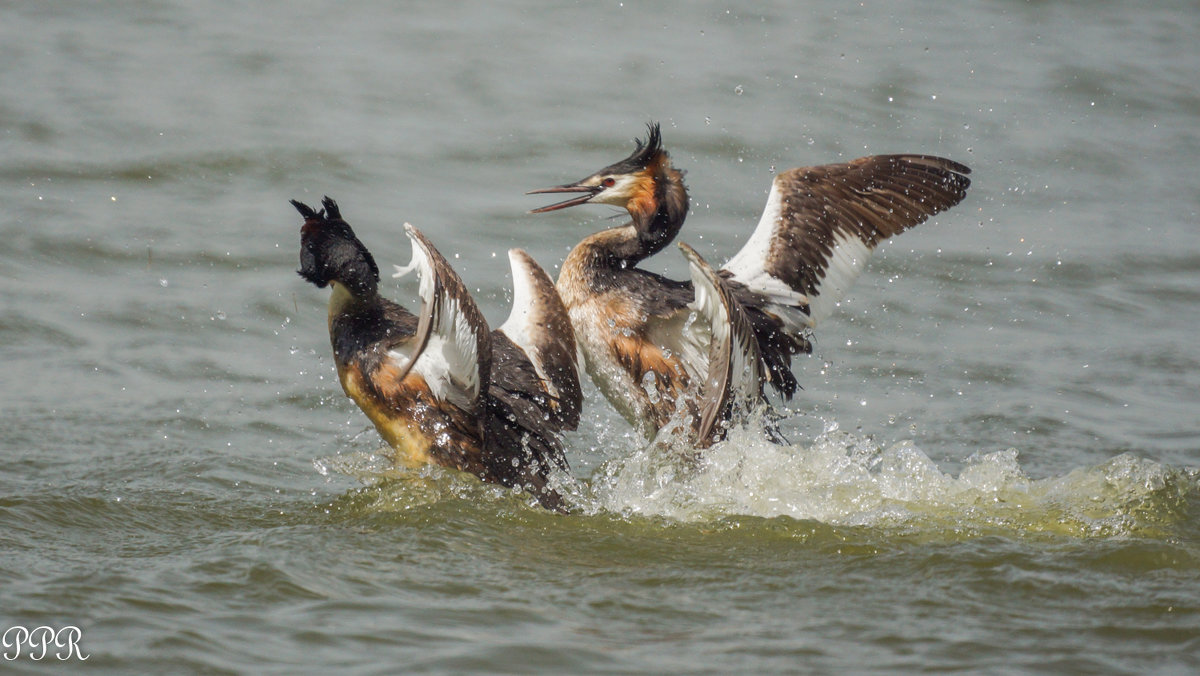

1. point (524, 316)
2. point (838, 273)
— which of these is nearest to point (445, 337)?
point (524, 316)

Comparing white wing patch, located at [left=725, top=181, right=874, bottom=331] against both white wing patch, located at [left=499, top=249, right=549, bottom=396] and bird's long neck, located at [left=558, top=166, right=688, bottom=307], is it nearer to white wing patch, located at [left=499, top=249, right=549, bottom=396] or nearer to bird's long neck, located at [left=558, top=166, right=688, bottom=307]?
bird's long neck, located at [left=558, top=166, right=688, bottom=307]

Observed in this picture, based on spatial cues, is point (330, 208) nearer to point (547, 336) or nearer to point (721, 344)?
point (547, 336)

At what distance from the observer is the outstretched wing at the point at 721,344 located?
520 cm

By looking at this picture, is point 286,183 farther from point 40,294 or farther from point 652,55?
point 652,55

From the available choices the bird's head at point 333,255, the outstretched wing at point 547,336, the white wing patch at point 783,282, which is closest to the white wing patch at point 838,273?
the white wing patch at point 783,282

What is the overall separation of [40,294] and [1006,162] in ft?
24.9

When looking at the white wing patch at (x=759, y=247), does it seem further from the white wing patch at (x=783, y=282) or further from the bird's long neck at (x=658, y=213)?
the bird's long neck at (x=658, y=213)

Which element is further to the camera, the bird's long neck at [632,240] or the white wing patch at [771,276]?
the bird's long neck at [632,240]

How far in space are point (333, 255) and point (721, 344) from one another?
1752 millimetres

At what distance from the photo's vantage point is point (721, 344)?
544 cm

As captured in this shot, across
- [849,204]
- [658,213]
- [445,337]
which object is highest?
[849,204]

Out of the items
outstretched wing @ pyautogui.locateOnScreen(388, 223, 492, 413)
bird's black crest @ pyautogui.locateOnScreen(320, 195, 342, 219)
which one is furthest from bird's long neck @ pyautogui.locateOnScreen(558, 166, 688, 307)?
bird's black crest @ pyautogui.locateOnScreen(320, 195, 342, 219)

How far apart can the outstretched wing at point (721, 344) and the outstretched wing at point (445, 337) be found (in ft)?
2.94

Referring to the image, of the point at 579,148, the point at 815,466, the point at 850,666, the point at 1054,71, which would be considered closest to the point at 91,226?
the point at 579,148
